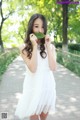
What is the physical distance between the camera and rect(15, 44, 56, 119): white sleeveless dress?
12.7 feet

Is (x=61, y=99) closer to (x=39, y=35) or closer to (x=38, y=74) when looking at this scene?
(x=38, y=74)

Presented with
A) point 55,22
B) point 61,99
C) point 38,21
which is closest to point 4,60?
point 61,99

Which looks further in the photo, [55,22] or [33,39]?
[55,22]

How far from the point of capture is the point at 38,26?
389cm

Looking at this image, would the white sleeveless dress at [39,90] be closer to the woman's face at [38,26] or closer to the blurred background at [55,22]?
the woman's face at [38,26]

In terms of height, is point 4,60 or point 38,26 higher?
point 38,26

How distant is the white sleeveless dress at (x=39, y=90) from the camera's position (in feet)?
12.7

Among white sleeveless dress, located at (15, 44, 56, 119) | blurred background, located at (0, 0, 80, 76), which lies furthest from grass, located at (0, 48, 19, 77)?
white sleeveless dress, located at (15, 44, 56, 119)

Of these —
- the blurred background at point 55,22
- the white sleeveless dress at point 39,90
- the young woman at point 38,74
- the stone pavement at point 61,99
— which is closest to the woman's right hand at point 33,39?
the young woman at point 38,74

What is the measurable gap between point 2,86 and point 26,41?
754cm

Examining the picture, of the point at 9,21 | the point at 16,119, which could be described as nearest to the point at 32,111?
the point at 16,119

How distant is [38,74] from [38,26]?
1.79 feet

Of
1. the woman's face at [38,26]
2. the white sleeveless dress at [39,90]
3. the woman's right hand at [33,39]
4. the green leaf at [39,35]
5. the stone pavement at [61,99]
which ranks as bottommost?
the stone pavement at [61,99]

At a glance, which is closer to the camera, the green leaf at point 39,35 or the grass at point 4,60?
the green leaf at point 39,35
